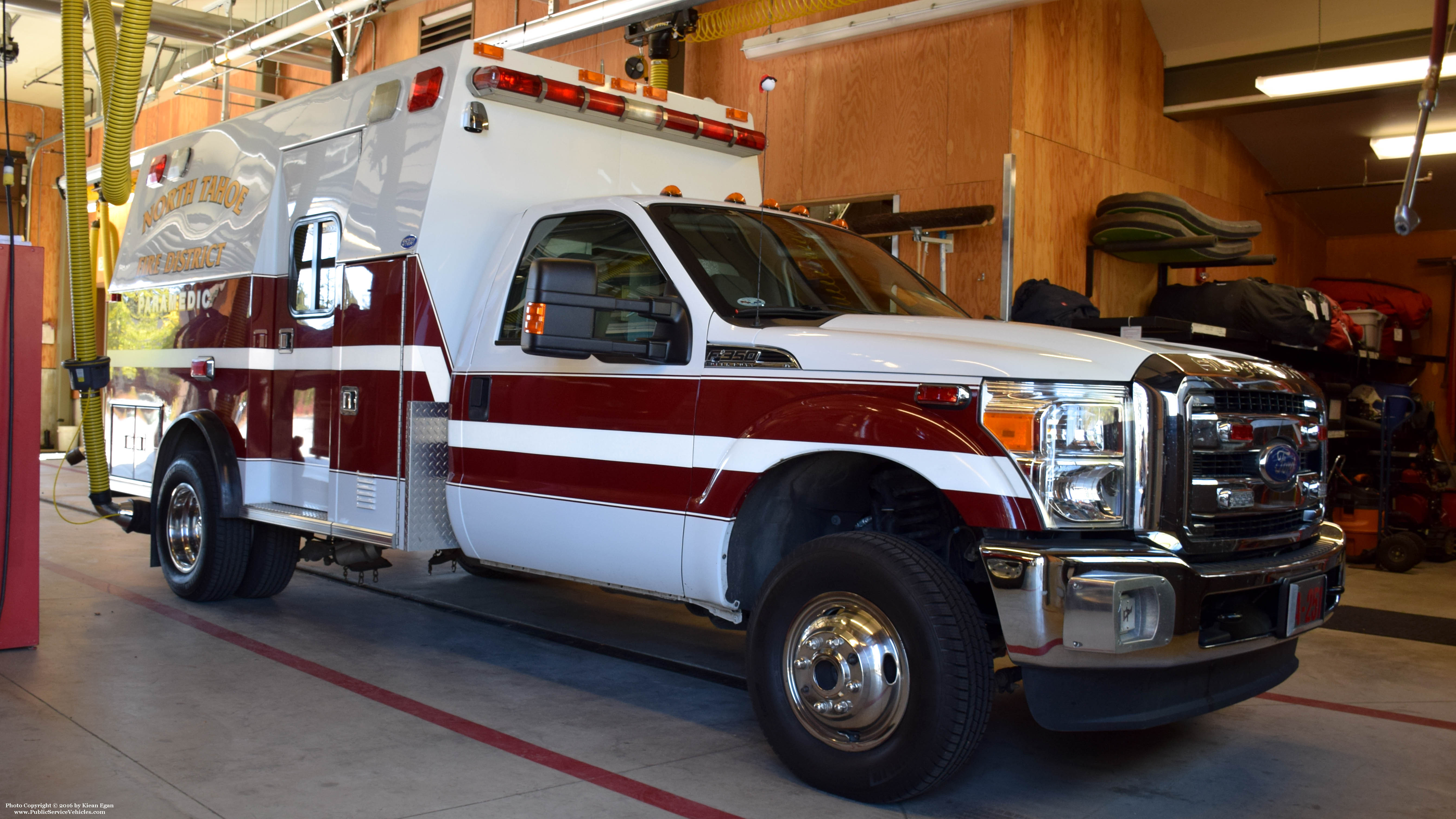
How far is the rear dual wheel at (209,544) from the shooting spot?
635 cm

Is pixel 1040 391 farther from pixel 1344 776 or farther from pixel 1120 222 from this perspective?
pixel 1120 222

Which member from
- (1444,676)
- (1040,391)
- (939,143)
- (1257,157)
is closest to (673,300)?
(1040,391)

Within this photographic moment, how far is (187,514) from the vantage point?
6.61m

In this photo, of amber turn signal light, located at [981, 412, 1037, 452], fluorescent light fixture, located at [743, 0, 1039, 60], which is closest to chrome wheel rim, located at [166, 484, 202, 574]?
amber turn signal light, located at [981, 412, 1037, 452]

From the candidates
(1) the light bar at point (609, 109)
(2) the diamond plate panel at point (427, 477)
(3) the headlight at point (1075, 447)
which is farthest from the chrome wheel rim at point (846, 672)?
(1) the light bar at point (609, 109)

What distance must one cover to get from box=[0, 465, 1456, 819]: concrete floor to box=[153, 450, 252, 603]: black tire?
0.17 metres

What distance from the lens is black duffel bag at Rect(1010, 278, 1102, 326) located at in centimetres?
822

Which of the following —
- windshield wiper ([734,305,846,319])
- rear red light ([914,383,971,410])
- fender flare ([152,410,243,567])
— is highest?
windshield wiper ([734,305,846,319])

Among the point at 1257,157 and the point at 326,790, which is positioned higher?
the point at 1257,157

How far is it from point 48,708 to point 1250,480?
4.31 metres

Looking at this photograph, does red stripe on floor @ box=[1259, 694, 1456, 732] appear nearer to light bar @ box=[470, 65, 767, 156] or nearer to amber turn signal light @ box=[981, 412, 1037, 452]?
amber turn signal light @ box=[981, 412, 1037, 452]

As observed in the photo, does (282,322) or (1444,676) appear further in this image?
(282,322)

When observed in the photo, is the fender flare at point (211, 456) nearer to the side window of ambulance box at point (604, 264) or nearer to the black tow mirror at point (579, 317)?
the side window of ambulance box at point (604, 264)

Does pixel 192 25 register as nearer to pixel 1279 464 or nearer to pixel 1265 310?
pixel 1265 310
